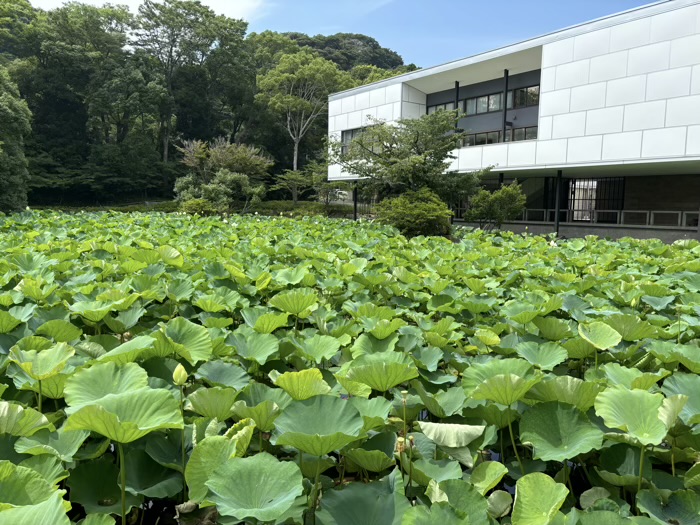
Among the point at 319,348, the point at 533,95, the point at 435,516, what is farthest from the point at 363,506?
the point at 533,95

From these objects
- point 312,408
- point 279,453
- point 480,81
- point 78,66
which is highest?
point 78,66

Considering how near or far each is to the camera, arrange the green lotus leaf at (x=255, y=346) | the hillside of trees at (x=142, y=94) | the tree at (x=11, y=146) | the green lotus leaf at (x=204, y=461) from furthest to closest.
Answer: the hillside of trees at (x=142, y=94)
the tree at (x=11, y=146)
the green lotus leaf at (x=255, y=346)
the green lotus leaf at (x=204, y=461)

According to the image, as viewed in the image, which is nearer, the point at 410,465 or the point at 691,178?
the point at 410,465

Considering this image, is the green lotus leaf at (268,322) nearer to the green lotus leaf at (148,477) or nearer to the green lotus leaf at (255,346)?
the green lotus leaf at (255,346)

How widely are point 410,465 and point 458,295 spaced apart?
170cm

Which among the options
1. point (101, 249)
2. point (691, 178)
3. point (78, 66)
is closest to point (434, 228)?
point (101, 249)

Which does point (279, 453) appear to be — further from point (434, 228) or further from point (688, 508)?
point (434, 228)

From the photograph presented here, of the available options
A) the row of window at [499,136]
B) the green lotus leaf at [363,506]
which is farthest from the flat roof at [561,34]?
the green lotus leaf at [363,506]

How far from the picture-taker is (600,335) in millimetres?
1646

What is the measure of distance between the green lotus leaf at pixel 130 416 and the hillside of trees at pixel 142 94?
114 ft

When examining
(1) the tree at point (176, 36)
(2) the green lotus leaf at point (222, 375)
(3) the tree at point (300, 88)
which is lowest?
(2) the green lotus leaf at point (222, 375)

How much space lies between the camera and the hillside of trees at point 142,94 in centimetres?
3428

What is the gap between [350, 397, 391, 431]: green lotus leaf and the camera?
108 cm

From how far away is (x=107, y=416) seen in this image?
2.89 ft
